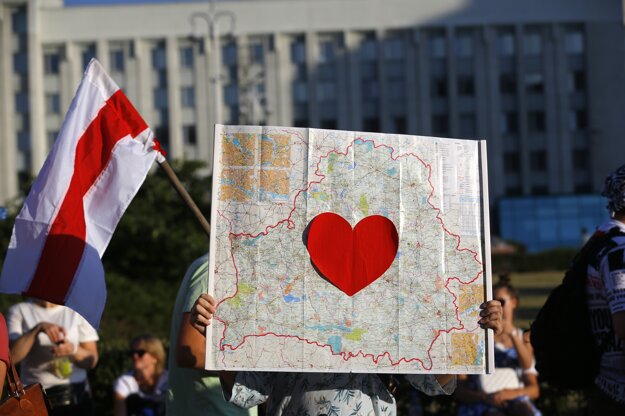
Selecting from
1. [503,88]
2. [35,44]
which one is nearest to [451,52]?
[503,88]

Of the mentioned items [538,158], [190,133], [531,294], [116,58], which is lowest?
[531,294]

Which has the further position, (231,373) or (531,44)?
(531,44)

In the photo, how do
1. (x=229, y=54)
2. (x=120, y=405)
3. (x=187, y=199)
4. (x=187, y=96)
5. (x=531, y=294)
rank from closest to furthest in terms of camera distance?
(x=187, y=199) → (x=120, y=405) → (x=531, y=294) → (x=229, y=54) → (x=187, y=96)

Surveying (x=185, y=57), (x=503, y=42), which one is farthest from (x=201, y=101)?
(x=503, y=42)

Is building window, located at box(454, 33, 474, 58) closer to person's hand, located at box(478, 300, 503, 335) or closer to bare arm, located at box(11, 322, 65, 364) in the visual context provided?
bare arm, located at box(11, 322, 65, 364)

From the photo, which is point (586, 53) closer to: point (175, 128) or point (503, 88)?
point (503, 88)

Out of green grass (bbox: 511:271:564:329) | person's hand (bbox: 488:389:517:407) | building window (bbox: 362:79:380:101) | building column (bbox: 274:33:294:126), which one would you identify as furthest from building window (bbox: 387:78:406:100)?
person's hand (bbox: 488:389:517:407)

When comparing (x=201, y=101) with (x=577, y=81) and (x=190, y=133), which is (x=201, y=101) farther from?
(x=577, y=81)
